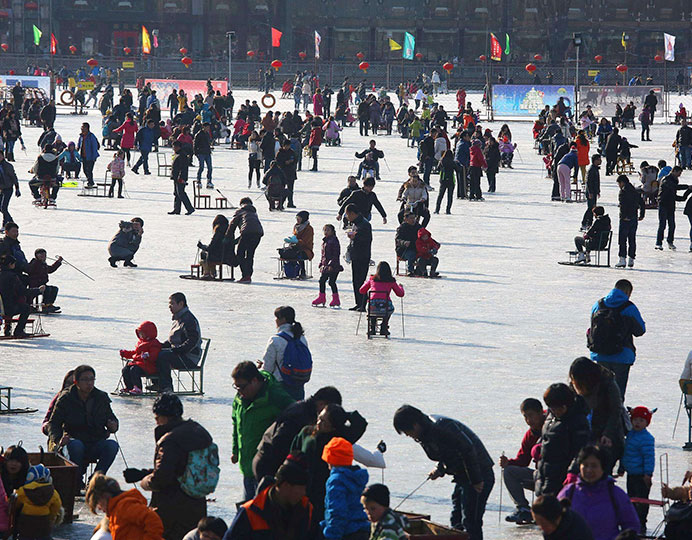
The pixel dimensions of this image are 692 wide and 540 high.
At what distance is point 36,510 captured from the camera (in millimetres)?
8078

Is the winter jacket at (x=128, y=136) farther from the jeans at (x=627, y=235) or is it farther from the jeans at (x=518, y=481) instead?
the jeans at (x=518, y=481)

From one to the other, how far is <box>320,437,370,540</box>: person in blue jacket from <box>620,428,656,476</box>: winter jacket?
2.44 m

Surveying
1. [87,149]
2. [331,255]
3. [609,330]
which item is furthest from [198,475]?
[87,149]

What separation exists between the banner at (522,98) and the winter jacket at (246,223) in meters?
35.6

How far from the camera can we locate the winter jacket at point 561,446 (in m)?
7.89

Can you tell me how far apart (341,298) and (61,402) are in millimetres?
8771

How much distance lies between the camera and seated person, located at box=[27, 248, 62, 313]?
16141 mm

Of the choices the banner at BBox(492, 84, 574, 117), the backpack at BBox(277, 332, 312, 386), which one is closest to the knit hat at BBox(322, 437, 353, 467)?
the backpack at BBox(277, 332, 312, 386)

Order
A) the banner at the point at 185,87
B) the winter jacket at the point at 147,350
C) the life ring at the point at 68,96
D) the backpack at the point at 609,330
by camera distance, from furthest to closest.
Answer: the life ring at the point at 68,96 < the banner at the point at 185,87 < the winter jacket at the point at 147,350 < the backpack at the point at 609,330

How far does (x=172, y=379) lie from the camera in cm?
1303

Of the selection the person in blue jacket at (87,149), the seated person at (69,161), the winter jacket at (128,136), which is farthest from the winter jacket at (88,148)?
the winter jacket at (128,136)

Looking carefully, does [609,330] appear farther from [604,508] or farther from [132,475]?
[132,475]

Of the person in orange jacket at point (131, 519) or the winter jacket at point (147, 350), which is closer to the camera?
the person in orange jacket at point (131, 519)

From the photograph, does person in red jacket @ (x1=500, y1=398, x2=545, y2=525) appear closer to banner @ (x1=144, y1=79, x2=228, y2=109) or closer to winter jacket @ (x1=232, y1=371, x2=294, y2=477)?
winter jacket @ (x1=232, y1=371, x2=294, y2=477)
